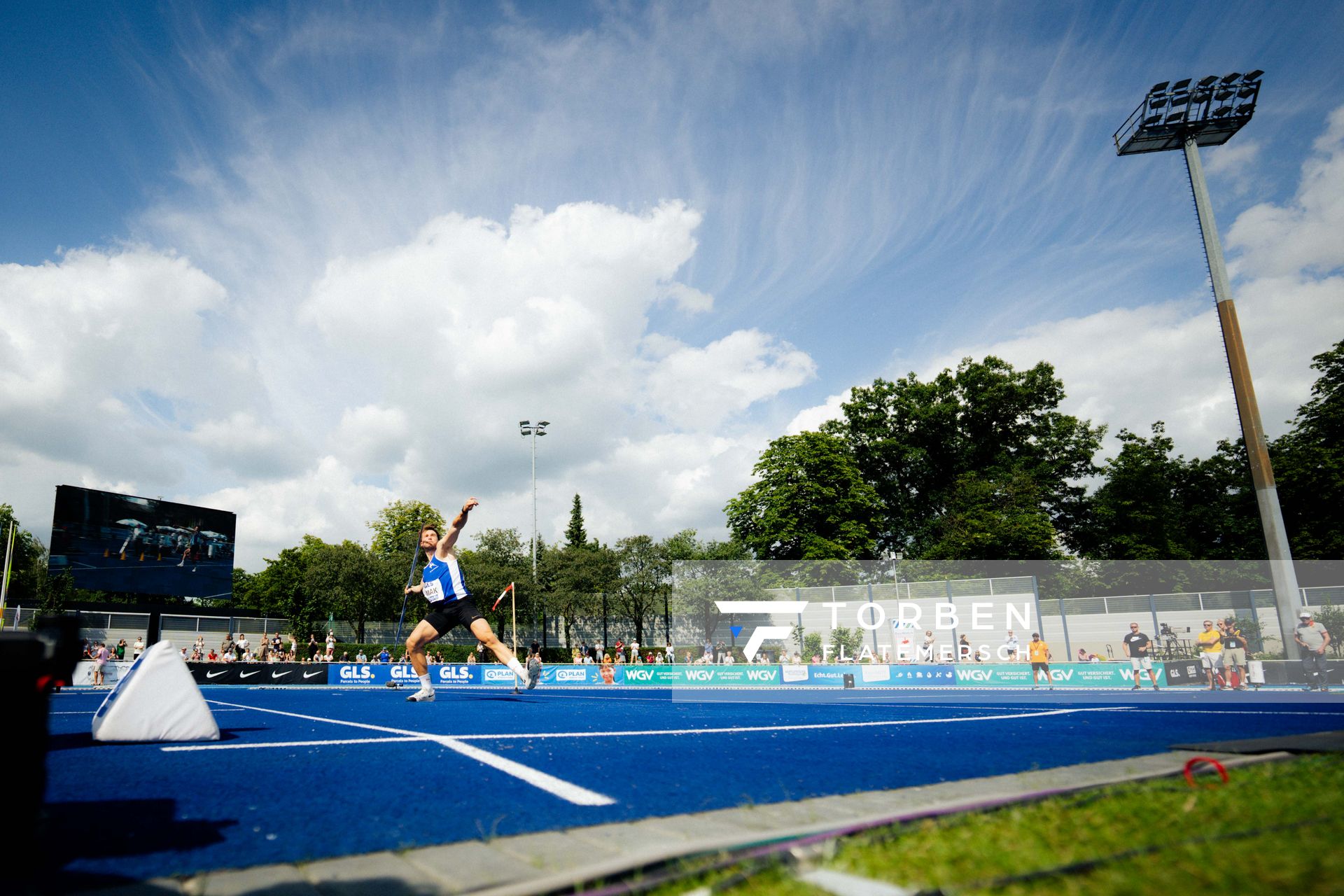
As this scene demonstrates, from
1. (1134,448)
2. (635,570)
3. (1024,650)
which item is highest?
(1134,448)

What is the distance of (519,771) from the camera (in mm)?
3578

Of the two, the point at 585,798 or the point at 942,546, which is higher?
the point at 942,546

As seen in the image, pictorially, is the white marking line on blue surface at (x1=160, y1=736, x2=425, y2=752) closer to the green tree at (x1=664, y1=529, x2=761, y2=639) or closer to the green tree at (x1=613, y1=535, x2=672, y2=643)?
the green tree at (x1=664, y1=529, x2=761, y2=639)

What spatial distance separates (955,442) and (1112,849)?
47.0 metres

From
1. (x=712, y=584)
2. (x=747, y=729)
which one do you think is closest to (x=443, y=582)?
(x=747, y=729)

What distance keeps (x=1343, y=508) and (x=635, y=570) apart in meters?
39.9

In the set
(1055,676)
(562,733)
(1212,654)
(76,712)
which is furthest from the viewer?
(1055,676)

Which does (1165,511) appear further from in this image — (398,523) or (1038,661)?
(398,523)

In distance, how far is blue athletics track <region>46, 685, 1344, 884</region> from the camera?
2.39m

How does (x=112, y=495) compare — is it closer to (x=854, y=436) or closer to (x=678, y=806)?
(x=678, y=806)

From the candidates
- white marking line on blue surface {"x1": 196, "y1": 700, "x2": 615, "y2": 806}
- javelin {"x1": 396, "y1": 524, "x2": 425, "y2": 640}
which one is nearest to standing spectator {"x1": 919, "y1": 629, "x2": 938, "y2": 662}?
javelin {"x1": 396, "y1": 524, "x2": 425, "y2": 640}

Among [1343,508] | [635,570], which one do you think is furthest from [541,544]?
[1343,508]

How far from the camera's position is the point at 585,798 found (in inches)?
117

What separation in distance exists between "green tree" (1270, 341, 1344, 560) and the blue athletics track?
39.9 m
